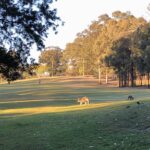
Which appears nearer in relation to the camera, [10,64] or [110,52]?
[10,64]

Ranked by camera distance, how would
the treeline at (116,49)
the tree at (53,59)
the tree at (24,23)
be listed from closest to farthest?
the tree at (24,23)
the treeline at (116,49)
the tree at (53,59)

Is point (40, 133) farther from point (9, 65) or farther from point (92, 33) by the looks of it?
point (92, 33)

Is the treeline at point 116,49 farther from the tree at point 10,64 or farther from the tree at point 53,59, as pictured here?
the tree at point 10,64

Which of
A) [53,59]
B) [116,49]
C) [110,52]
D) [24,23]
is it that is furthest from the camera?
[53,59]

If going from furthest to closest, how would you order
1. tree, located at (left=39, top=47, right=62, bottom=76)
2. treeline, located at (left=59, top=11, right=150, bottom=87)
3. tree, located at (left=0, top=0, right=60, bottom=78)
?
1. tree, located at (left=39, top=47, right=62, bottom=76)
2. treeline, located at (left=59, top=11, right=150, bottom=87)
3. tree, located at (left=0, top=0, right=60, bottom=78)

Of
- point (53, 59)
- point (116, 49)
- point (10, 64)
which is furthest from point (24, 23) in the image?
point (53, 59)

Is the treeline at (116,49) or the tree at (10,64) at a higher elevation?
the treeline at (116,49)

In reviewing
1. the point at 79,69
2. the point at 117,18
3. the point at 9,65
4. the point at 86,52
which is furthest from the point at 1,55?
the point at 79,69

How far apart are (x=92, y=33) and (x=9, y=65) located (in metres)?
145

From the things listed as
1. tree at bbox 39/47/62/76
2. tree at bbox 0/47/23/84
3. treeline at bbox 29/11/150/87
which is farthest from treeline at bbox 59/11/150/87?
tree at bbox 0/47/23/84

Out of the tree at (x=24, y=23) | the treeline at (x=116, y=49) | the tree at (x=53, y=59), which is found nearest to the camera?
the tree at (x=24, y=23)

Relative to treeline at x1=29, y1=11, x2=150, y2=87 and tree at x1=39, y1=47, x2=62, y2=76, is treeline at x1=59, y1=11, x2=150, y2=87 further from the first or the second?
tree at x1=39, y1=47, x2=62, y2=76

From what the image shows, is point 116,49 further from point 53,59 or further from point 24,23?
point 24,23

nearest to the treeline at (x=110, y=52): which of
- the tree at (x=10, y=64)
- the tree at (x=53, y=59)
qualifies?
the tree at (x=53, y=59)
